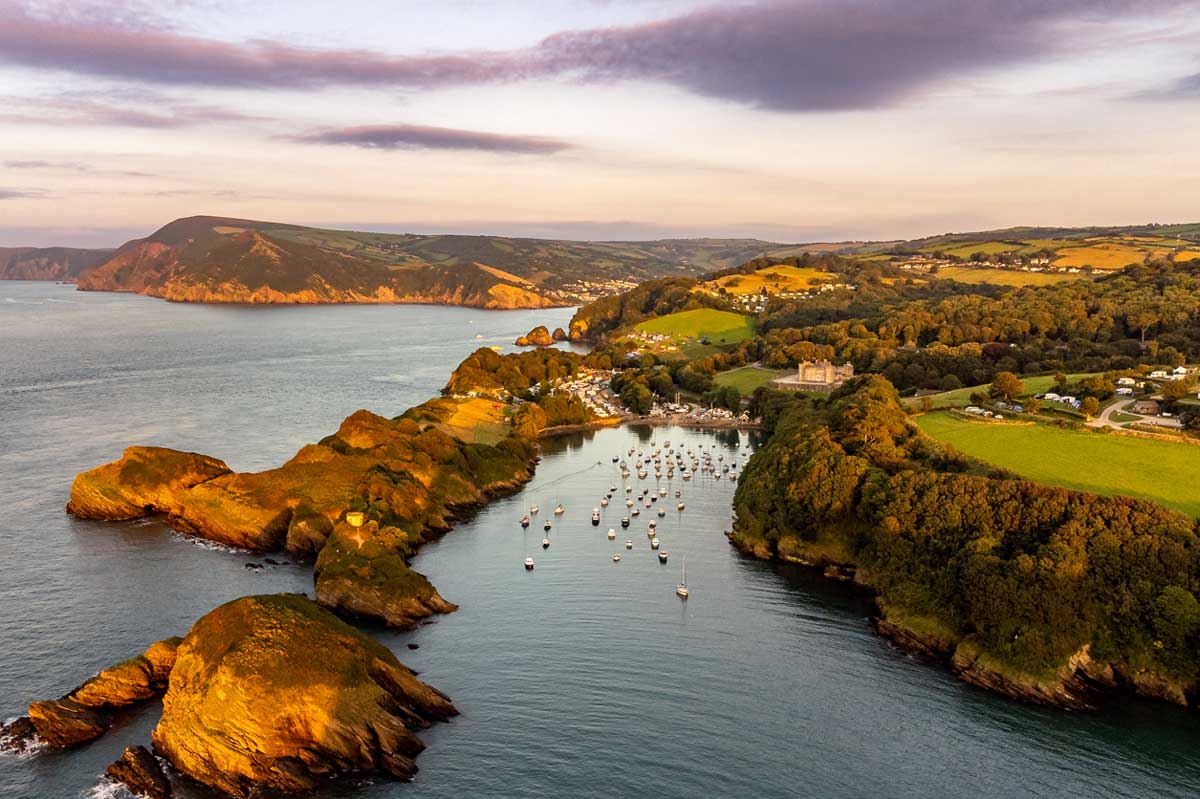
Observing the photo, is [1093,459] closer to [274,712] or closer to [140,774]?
[274,712]

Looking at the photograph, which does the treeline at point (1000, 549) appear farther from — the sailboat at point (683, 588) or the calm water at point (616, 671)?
the sailboat at point (683, 588)

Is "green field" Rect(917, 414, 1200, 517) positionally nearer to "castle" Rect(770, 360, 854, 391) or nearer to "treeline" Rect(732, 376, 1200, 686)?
"treeline" Rect(732, 376, 1200, 686)

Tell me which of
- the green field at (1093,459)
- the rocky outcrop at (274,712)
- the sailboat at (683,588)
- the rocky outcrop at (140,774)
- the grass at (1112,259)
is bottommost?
the sailboat at (683,588)

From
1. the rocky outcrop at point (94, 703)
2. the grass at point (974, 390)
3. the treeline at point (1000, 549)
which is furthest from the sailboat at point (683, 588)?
the grass at point (974, 390)

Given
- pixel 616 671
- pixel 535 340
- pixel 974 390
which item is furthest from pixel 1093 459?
pixel 535 340

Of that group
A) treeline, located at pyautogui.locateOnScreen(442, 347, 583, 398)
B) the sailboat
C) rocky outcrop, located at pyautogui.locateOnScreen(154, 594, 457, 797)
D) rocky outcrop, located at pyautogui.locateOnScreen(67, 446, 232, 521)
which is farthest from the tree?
rocky outcrop, located at pyautogui.locateOnScreen(67, 446, 232, 521)

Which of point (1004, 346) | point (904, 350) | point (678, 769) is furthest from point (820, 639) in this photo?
point (904, 350)

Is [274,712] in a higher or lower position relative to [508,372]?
lower

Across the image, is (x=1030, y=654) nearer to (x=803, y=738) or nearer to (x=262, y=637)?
(x=803, y=738)
